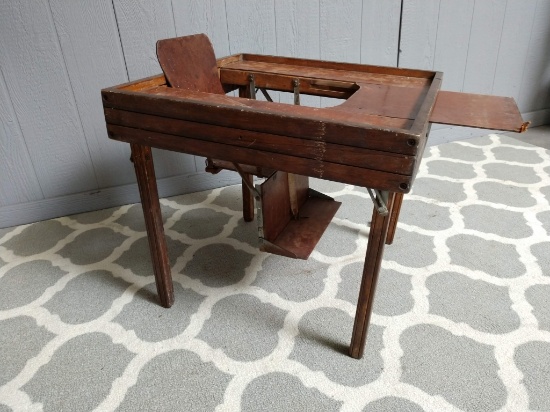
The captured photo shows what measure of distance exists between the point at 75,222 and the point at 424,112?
69.6 inches

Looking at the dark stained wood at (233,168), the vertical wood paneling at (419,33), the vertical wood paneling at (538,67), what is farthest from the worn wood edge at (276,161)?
the vertical wood paneling at (538,67)

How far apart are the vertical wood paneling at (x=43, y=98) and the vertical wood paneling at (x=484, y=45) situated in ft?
8.18

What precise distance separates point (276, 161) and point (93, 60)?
1361mm

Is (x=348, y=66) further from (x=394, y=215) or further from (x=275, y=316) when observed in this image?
(x=275, y=316)

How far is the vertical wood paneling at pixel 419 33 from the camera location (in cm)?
250

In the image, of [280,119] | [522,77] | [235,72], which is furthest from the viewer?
[522,77]

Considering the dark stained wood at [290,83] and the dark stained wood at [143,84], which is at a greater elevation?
the dark stained wood at [143,84]

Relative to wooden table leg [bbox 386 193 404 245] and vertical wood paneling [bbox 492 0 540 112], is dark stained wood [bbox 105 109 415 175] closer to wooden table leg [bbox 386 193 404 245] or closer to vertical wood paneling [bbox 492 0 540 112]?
wooden table leg [bbox 386 193 404 245]

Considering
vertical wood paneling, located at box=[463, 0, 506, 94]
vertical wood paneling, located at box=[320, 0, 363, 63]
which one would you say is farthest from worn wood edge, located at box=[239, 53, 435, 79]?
vertical wood paneling, located at box=[463, 0, 506, 94]

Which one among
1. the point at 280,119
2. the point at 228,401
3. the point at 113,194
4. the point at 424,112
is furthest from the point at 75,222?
the point at 424,112

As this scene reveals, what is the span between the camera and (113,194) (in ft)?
7.19

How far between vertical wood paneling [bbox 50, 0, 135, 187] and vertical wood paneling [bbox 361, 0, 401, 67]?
140 centimetres

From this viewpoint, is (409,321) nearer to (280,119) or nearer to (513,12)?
(280,119)

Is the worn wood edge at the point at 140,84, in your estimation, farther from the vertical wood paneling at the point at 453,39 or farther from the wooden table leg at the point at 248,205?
the vertical wood paneling at the point at 453,39
